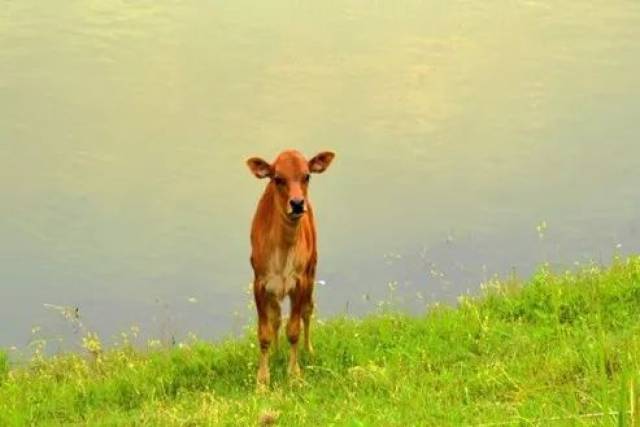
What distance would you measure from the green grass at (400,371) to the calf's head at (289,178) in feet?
3.73

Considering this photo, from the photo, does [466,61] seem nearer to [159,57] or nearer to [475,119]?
[475,119]

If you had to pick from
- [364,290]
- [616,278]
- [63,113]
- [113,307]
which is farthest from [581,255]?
[63,113]

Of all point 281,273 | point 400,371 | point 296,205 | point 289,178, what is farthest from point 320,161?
point 400,371

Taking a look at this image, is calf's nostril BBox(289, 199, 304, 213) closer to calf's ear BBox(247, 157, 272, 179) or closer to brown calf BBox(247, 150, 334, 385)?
brown calf BBox(247, 150, 334, 385)

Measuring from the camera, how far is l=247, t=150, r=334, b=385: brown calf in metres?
7.99

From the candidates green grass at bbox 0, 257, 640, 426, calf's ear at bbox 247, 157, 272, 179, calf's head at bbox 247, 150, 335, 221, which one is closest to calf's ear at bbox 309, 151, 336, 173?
calf's head at bbox 247, 150, 335, 221

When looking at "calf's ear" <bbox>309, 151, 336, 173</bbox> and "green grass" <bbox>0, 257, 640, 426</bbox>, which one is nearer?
"green grass" <bbox>0, 257, 640, 426</bbox>

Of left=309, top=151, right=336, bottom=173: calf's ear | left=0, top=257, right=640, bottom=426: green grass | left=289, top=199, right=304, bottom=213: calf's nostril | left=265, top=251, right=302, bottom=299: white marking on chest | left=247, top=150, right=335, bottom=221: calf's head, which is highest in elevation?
left=309, top=151, right=336, bottom=173: calf's ear

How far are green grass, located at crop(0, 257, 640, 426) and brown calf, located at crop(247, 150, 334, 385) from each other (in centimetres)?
32

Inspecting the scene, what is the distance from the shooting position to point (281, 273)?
8.17 meters

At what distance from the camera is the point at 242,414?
256 inches

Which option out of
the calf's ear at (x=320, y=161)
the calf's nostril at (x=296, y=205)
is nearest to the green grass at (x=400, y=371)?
the calf's nostril at (x=296, y=205)

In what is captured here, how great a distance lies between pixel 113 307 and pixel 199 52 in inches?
305

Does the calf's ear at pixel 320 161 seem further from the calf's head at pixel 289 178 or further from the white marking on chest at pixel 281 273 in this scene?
the white marking on chest at pixel 281 273
